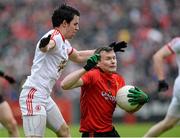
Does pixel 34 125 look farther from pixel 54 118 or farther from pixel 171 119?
pixel 171 119

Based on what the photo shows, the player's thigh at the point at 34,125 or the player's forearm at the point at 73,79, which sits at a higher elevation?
the player's forearm at the point at 73,79

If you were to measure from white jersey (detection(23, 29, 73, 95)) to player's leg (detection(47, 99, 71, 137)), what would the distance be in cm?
32

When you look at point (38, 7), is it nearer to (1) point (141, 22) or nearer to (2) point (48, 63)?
(1) point (141, 22)

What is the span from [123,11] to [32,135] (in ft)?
48.3

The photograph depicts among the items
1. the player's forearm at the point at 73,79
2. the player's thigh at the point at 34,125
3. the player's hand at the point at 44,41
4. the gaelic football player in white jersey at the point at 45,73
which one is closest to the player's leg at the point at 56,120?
the gaelic football player in white jersey at the point at 45,73

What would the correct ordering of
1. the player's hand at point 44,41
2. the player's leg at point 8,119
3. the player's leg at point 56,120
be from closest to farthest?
the player's hand at point 44,41
the player's leg at point 56,120
the player's leg at point 8,119

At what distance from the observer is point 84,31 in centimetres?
2206

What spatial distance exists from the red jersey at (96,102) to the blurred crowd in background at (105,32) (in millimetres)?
10111

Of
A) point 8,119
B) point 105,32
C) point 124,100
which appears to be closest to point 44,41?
point 124,100

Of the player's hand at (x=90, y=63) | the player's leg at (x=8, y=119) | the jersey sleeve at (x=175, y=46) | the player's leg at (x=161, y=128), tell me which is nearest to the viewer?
the player's hand at (x=90, y=63)

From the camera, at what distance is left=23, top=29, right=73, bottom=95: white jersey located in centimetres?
862

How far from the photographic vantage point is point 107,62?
345 inches

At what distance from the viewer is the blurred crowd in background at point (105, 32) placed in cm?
1984

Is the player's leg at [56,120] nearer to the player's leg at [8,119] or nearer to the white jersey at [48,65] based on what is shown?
the white jersey at [48,65]
